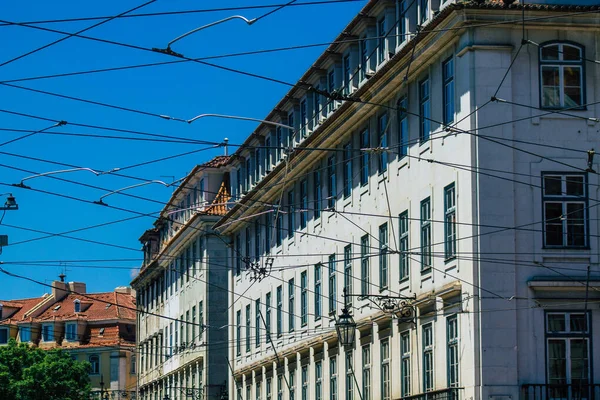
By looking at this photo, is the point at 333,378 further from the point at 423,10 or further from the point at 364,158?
the point at 423,10

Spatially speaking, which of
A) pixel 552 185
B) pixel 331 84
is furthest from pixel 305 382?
pixel 552 185

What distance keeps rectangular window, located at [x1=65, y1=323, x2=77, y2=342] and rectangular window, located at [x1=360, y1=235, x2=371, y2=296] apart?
8669 cm

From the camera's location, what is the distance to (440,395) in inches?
1533

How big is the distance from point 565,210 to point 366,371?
448 inches

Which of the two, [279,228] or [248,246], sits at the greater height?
[248,246]

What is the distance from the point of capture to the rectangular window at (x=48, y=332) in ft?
437

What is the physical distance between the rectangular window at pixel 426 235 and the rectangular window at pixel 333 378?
10.4 metres

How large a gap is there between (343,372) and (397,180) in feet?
28.2

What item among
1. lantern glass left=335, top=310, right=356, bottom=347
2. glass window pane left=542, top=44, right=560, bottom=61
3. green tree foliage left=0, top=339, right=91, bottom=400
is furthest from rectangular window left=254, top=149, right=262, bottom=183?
green tree foliage left=0, top=339, right=91, bottom=400

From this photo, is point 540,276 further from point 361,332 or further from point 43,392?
point 43,392

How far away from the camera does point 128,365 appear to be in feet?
423

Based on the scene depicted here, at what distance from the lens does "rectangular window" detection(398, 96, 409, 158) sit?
43.0m

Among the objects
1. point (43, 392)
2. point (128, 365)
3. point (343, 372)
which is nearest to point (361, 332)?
point (343, 372)

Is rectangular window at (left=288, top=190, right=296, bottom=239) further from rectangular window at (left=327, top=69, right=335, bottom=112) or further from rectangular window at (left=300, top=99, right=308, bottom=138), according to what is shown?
rectangular window at (left=327, top=69, right=335, bottom=112)
